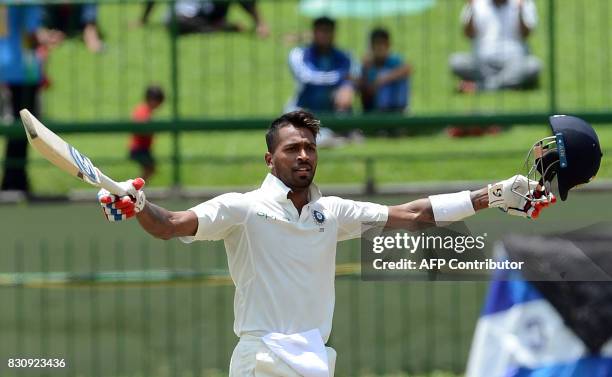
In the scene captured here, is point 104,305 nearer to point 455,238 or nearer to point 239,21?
point 239,21

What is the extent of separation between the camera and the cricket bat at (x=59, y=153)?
6.21 meters

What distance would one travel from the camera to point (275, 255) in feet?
23.8

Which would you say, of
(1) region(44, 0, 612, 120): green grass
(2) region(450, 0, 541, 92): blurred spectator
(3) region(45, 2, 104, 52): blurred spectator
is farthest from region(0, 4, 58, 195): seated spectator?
(2) region(450, 0, 541, 92): blurred spectator

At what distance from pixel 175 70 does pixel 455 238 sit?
13.5 feet

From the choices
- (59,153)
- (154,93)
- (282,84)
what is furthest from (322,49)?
(59,153)

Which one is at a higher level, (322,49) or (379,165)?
(322,49)

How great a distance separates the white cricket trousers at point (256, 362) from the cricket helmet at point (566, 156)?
1.41 m

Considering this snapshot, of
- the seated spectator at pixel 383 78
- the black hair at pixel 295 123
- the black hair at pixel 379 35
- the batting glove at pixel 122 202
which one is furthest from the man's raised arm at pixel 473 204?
the black hair at pixel 379 35

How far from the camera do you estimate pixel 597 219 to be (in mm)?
10414

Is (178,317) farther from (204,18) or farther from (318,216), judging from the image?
(318,216)

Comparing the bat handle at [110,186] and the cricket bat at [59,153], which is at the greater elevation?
the cricket bat at [59,153]

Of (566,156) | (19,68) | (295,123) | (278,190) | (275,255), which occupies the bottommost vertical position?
(275,255)

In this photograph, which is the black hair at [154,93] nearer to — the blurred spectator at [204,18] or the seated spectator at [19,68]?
Answer: the blurred spectator at [204,18]

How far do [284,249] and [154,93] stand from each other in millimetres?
5491
